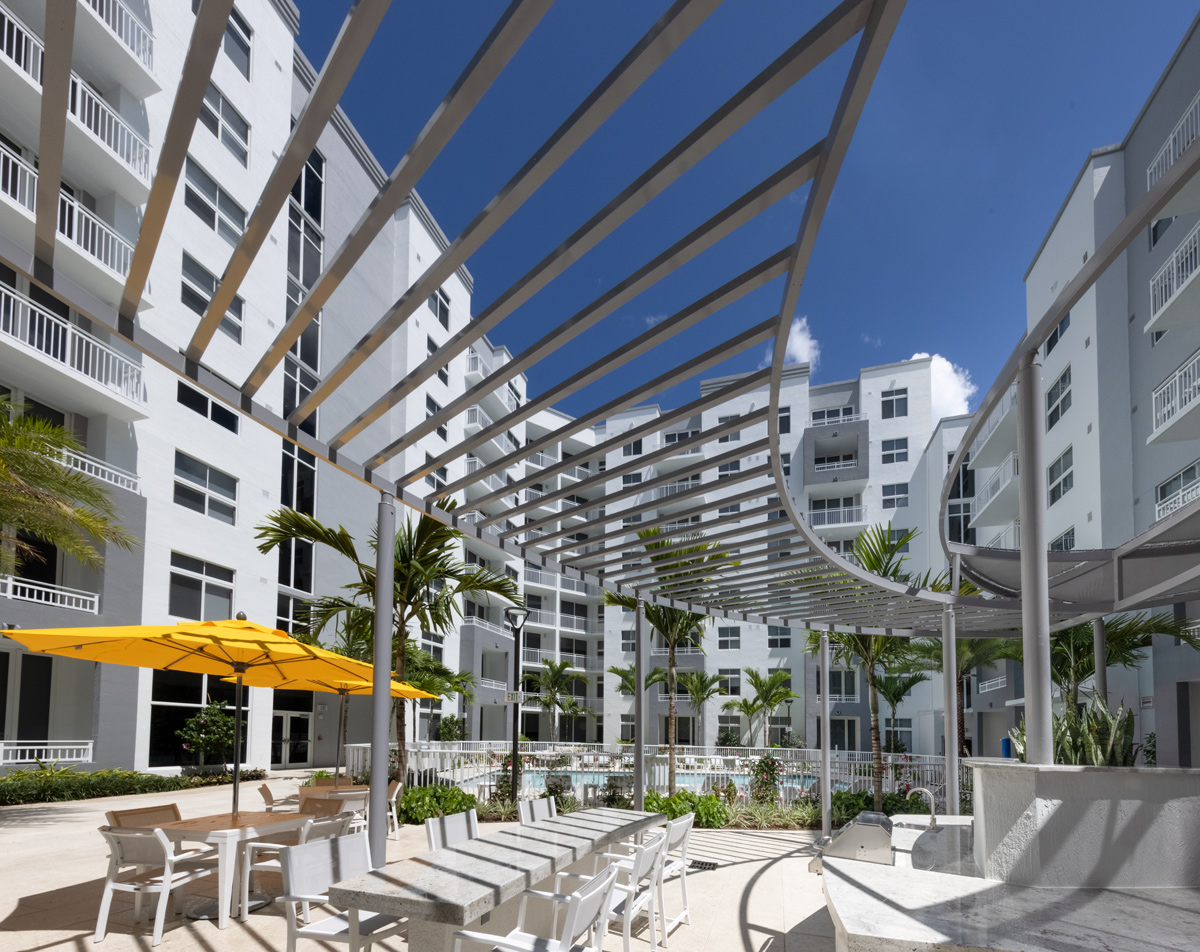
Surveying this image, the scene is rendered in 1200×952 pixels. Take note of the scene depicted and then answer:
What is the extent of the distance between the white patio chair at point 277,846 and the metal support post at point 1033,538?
5.64m

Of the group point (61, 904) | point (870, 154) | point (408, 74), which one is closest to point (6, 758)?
point (61, 904)

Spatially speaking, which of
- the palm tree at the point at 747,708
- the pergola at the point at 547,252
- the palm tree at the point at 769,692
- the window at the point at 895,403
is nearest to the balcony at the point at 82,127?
the pergola at the point at 547,252

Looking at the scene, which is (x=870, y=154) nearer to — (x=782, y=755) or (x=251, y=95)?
(x=251, y=95)

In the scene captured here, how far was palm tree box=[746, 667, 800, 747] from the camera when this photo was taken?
38.8 metres

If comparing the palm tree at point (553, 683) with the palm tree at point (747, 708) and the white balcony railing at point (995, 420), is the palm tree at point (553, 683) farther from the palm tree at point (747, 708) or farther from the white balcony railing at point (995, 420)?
the white balcony railing at point (995, 420)

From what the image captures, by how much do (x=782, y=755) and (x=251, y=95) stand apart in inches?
938

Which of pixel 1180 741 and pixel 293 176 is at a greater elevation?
pixel 293 176

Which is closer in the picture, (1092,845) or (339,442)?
(1092,845)

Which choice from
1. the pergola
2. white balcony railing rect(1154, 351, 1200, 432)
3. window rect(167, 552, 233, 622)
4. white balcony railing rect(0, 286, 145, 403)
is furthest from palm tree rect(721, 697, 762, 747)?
the pergola

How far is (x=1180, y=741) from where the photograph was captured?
59.0 ft

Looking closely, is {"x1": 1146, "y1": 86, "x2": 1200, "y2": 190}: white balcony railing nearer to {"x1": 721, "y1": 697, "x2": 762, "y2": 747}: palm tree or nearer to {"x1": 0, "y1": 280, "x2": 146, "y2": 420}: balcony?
{"x1": 0, "y1": 280, "x2": 146, "y2": 420}: balcony

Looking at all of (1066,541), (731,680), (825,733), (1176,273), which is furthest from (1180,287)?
(731,680)

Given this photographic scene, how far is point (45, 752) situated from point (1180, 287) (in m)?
25.9

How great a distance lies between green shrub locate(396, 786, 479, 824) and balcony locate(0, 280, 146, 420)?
11621 mm
